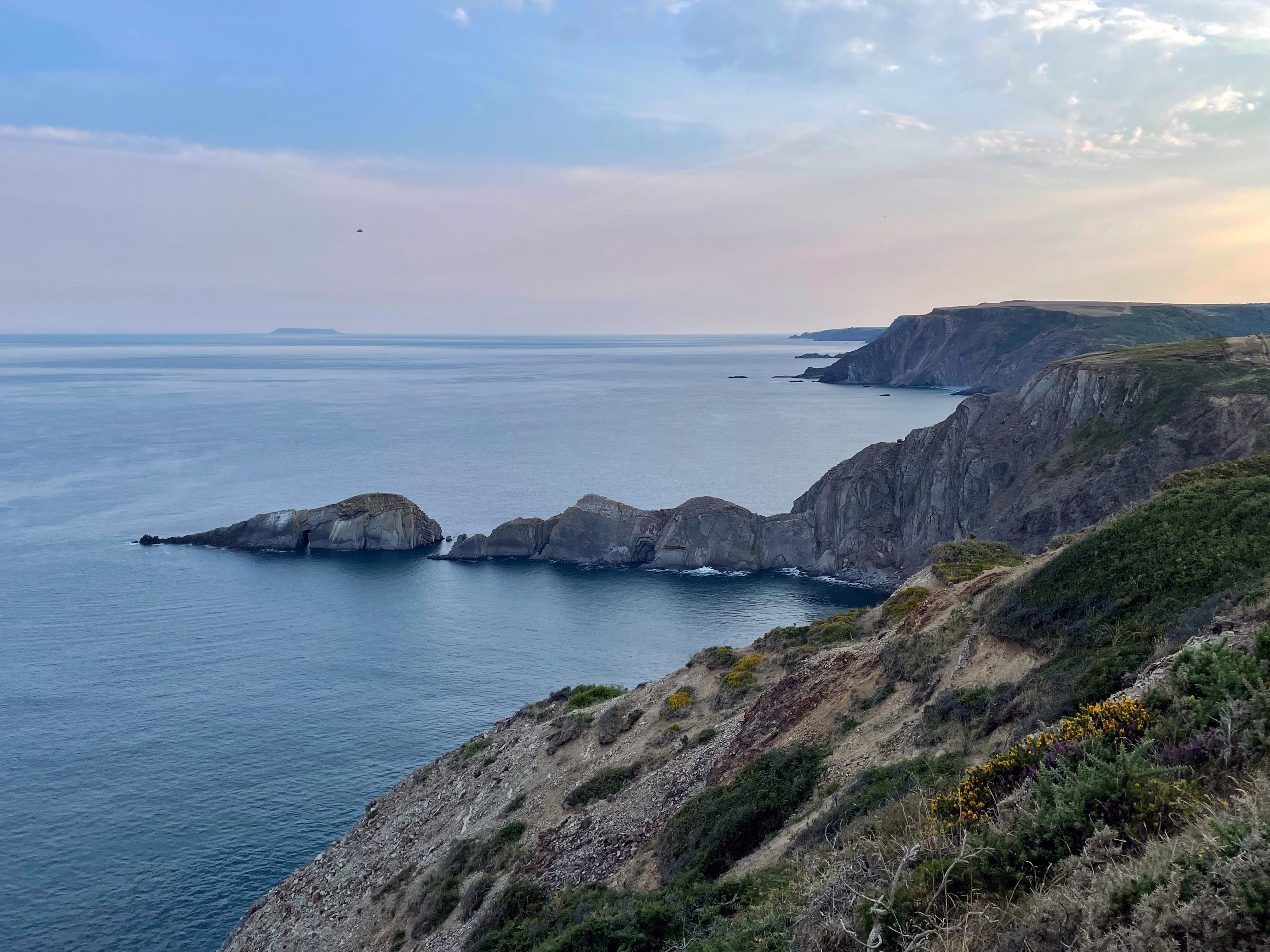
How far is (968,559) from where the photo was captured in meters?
38.6

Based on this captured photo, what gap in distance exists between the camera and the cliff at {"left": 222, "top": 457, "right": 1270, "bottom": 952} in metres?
8.43

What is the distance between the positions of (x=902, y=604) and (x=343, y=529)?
271 feet

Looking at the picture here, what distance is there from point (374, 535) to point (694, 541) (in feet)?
129

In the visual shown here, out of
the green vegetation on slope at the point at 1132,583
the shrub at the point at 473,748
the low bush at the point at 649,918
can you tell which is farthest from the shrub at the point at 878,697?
the shrub at the point at 473,748

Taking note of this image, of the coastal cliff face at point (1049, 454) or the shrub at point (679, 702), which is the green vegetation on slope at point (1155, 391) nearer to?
the coastal cliff face at point (1049, 454)

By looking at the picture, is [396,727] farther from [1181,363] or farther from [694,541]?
[1181,363]

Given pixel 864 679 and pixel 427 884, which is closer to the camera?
pixel 864 679

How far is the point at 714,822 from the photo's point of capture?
2112 centimetres

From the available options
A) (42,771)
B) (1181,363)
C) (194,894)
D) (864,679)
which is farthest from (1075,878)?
(1181,363)

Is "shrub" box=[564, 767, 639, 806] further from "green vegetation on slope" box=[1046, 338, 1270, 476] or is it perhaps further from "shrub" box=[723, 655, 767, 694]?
"green vegetation on slope" box=[1046, 338, 1270, 476]

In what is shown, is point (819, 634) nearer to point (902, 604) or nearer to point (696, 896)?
point (902, 604)

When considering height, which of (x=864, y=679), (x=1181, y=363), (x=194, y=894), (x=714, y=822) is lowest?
(x=194, y=894)

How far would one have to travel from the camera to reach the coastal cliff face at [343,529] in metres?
99.9

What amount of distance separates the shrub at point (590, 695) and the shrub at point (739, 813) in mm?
16643
